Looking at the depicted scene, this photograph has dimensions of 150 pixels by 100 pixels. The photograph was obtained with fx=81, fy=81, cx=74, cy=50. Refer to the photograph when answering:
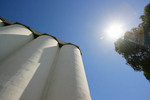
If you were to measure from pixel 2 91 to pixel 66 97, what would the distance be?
871mm

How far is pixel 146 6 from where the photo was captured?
24.6 feet

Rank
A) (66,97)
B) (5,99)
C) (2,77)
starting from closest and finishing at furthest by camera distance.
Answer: (5,99)
(2,77)
(66,97)

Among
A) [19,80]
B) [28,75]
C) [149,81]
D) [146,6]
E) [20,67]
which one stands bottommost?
[19,80]

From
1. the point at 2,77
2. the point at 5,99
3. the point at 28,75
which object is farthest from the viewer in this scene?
the point at 28,75

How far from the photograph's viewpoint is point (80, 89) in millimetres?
1514

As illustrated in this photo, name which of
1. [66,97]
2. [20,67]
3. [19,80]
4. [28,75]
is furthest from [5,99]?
[66,97]

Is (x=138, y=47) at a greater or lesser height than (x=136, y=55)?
greater

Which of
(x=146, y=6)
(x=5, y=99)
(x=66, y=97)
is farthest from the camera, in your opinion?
(x=146, y=6)

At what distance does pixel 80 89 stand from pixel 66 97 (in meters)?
0.31

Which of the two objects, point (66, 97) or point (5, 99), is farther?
point (66, 97)

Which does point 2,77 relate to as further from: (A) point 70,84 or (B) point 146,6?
(B) point 146,6

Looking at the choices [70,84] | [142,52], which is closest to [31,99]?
[70,84]

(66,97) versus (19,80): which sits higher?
(19,80)

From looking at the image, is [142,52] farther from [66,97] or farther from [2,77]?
[2,77]
